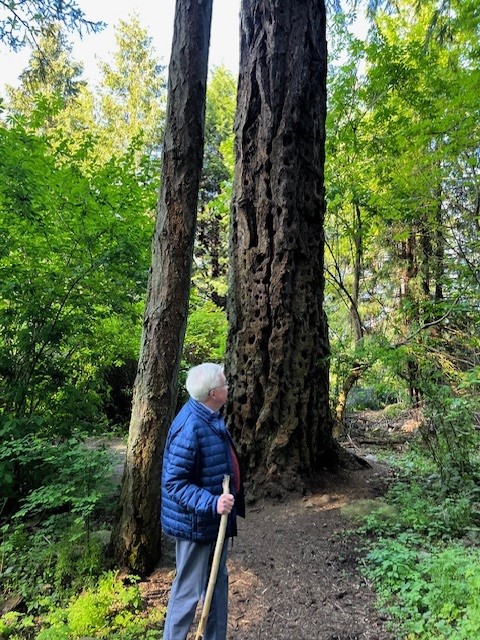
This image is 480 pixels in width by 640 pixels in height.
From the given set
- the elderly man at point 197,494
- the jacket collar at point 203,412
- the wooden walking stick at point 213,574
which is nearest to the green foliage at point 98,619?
the elderly man at point 197,494

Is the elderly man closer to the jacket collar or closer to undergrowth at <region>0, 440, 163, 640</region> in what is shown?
the jacket collar

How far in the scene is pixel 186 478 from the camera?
215 centimetres

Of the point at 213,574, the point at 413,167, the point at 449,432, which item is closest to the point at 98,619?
the point at 213,574

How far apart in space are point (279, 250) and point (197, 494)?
345 cm

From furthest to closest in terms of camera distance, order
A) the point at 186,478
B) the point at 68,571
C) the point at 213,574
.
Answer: the point at 68,571
the point at 186,478
the point at 213,574

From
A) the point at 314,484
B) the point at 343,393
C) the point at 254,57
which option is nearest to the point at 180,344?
the point at 314,484

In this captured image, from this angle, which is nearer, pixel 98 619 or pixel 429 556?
pixel 98 619

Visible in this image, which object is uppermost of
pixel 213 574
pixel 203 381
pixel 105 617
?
pixel 203 381

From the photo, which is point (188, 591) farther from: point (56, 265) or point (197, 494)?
point (56, 265)

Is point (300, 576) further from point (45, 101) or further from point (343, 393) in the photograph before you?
point (45, 101)

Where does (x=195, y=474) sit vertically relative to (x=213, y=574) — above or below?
above

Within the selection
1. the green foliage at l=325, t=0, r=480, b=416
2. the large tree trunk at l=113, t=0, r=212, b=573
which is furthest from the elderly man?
the green foliage at l=325, t=0, r=480, b=416

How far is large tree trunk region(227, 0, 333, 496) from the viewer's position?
4.82 m

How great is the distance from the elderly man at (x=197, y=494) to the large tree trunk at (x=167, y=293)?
106 cm
